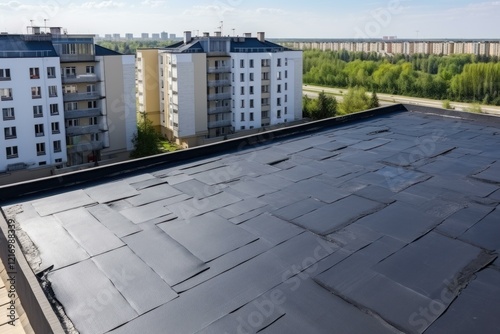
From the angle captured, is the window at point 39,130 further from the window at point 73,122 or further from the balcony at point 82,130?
the window at point 73,122

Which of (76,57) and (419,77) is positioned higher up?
(76,57)

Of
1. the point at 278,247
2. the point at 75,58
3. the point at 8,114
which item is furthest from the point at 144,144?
the point at 278,247

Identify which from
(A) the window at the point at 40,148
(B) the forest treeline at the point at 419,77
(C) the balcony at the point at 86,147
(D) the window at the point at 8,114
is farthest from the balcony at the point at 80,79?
(B) the forest treeline at the point at 419,77

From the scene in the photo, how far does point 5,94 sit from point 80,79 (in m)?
3.71

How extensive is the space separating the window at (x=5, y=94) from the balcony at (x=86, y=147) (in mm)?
3919

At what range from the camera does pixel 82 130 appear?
76.2ft

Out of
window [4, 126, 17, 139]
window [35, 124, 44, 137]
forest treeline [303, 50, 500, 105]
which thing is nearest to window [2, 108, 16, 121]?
window [4, 126, 17, 139]

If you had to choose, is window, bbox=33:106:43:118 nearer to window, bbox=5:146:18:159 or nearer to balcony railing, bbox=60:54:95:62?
window, bbox=5:146:18:159

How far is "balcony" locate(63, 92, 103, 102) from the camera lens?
22.5m

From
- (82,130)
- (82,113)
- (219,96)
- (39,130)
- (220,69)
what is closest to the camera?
(39,130)

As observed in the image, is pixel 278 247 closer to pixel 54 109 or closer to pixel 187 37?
pixel 54 109

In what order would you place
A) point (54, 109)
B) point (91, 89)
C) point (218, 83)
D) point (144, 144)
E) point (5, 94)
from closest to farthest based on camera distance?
point (5, 94)
point (54, 109)
point (91, 89)
point (144, 144)
point (218, 83)

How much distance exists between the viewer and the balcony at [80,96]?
22500mm

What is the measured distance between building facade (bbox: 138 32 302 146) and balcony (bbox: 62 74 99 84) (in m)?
5.84
